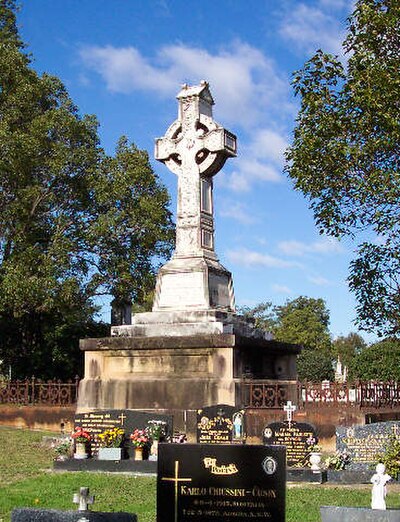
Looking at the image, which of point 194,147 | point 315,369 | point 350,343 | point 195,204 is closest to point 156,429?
point 195,204

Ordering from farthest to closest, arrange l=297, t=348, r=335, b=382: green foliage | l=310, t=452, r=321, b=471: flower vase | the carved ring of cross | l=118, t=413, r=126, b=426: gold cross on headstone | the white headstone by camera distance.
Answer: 1. l=297, t=348, r=335, b=382: green foliage
2. the carved ring of cross
3. l=118, t=413, r=126, b=426: gold cross on headstone
4. l=310, t=452, r=321, b=471: flower vase
5. the white headstone

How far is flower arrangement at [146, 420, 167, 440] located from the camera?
14680 millimetres

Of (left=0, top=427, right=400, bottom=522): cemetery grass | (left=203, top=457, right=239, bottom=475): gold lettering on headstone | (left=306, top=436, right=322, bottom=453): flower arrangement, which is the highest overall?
(left=203, top=457, right=239, bottom=475): gold lettering on headstone

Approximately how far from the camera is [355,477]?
517 inches

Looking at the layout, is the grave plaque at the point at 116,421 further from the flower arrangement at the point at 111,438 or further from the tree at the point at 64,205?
the tree at the point at 64,205

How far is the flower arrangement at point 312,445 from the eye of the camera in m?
13.7

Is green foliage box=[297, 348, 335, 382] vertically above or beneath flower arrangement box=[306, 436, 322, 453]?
above

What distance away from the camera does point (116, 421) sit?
50.4ft

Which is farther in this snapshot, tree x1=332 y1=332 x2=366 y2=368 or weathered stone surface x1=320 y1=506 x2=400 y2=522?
tree x1=332 y1=332 x2=366 y2=368

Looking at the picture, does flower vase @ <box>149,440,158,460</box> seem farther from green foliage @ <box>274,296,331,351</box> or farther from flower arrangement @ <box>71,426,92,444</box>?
green foliage @ <box>274,296,331,351</box>

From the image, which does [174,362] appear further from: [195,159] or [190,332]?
[195,159]

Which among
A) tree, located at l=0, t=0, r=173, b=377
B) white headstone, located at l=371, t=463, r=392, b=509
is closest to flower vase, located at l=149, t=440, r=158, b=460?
white headstone, located at l=371, t=463, r=392, b=509

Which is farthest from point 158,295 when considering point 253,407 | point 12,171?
point 12,171

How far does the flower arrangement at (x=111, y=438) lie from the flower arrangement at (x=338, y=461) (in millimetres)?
4073
